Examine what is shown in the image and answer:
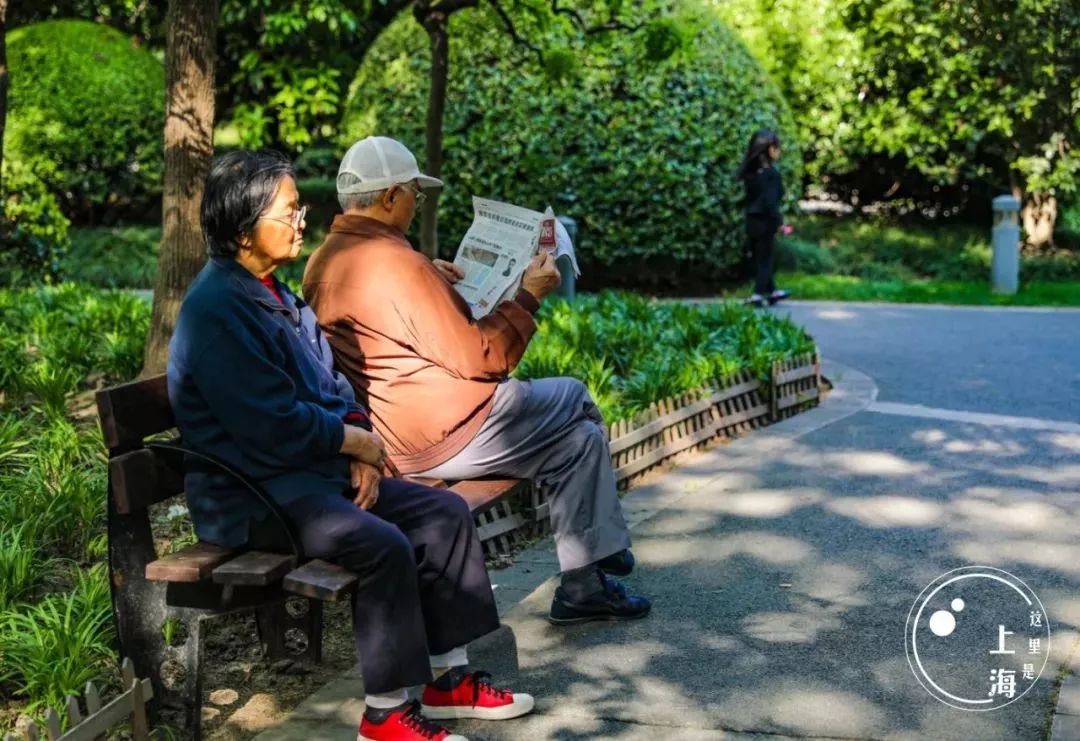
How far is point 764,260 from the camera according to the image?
12820 millimetres

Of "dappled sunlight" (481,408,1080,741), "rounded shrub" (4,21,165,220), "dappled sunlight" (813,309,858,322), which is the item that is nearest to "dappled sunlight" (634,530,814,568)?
"dappled sunlight" (481,408,1080,741)

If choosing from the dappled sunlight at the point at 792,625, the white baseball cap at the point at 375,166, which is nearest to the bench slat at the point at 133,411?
the white baseball cap at the point at 375,166

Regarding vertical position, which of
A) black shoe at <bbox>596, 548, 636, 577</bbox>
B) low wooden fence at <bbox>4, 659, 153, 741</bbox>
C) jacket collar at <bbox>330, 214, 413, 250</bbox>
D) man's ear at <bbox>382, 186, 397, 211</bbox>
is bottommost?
black shoe at <bbox>596, 548, 636, 577</bbox>

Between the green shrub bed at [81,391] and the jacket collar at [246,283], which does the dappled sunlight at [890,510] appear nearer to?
the green shrub bed at [81,391]

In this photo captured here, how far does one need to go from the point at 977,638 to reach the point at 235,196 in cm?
263

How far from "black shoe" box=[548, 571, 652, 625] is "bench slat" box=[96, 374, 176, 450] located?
1455 mm

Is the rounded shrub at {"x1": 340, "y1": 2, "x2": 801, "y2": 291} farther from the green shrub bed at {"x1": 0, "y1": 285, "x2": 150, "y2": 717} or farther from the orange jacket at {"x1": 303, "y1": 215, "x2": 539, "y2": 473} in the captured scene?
the orange jacket at {"x1": 303, "y1": 215, "x2": 539, "y2": 473}

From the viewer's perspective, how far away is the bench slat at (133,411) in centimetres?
386

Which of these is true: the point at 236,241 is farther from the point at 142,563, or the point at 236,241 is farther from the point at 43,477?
the point at 43,477

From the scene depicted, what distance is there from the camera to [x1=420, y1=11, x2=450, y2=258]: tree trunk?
955 cm

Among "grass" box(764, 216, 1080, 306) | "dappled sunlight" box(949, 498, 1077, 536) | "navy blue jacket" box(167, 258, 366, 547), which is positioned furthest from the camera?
"grass" box(764, 216, 1080, 306)

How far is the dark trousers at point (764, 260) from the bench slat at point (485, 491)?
8326 mm

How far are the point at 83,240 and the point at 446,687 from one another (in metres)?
13.1

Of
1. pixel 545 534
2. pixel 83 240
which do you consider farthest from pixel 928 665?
pixel 83 240
